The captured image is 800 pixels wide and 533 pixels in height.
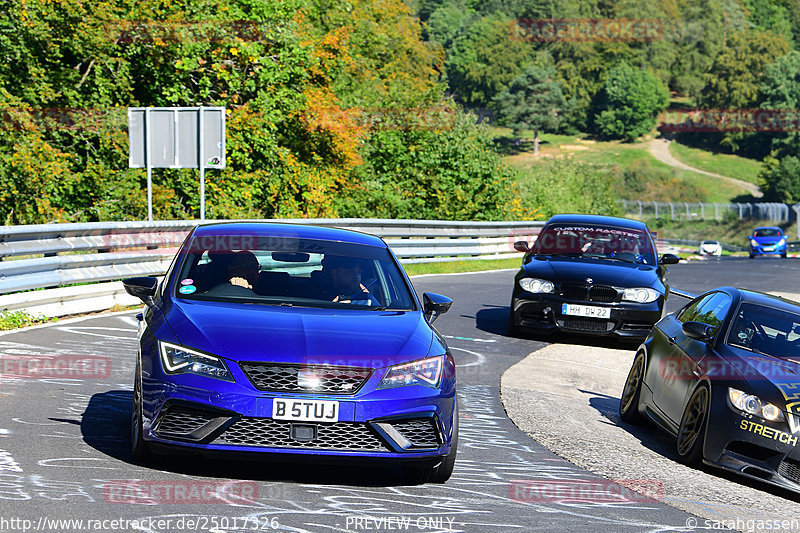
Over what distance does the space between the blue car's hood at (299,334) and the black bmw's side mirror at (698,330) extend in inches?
93.3

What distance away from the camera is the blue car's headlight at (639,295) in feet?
45.2

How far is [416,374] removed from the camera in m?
6.20

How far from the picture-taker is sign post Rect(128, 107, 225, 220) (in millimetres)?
20203

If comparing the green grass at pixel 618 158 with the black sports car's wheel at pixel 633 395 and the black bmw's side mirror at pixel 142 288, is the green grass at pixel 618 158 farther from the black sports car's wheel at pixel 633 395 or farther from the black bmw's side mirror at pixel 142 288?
the black bmw's side mirror at pixel 142 288

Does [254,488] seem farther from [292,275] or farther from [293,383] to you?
[292,275]

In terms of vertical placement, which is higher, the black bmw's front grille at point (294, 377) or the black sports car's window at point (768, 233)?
the black bmw's front grille at point (294, 377)

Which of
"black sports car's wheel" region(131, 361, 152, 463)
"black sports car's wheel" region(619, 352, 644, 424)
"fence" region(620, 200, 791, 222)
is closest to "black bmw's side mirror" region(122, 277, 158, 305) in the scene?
"black sports car's wheel" region(131, 361, 152, 463)

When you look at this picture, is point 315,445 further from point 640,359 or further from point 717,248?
point 717,248

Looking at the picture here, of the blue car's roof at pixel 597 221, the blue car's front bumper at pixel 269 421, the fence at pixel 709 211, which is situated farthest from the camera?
the fence at pixel 709 211

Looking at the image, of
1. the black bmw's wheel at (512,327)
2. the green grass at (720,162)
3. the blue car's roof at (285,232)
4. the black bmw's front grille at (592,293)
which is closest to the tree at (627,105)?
the green grass at (720,162)

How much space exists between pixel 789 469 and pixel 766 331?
153 cm

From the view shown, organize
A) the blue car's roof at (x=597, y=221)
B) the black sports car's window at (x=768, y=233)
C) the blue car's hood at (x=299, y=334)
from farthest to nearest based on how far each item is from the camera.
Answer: the black sports car's window at (x=768, y=233) → the blue car's roof at (x=597, y=221) → the blue car's hood at (x=299, y=334)

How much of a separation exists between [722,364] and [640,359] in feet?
5.72

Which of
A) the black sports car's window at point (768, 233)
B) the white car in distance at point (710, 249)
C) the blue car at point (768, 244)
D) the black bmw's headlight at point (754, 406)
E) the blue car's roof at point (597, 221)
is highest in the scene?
the black bmw's headlight at point (754, 406)
